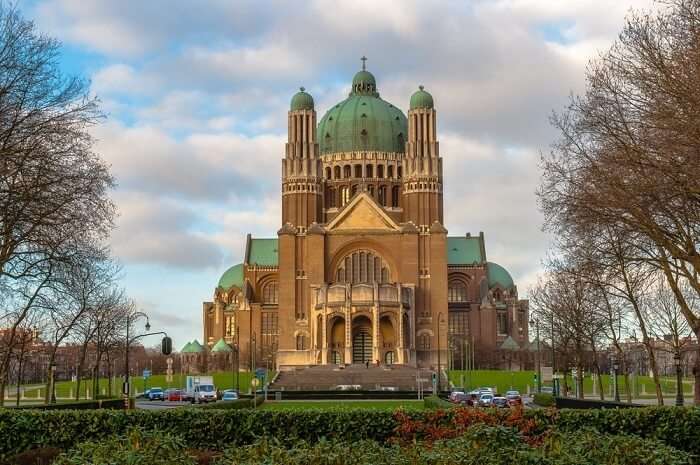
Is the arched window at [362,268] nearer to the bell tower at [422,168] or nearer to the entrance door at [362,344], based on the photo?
the entrance door at [362,344]

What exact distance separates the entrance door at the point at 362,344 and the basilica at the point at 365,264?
11 cm

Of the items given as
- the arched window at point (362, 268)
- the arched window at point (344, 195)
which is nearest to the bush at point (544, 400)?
the arched window at point (362, 268)

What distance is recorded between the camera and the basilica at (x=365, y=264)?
4181 inches

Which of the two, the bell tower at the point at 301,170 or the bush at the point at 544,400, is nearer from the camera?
the bush at the point at 544,400

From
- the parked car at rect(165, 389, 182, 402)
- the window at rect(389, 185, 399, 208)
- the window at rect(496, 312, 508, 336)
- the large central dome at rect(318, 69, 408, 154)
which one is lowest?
the parked car at rect(165, 389, 182, 402)

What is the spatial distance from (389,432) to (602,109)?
11.8 metres

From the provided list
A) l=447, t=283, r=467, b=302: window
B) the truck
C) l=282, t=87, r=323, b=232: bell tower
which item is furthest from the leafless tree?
l=447, t=283, r=467, b=302: window

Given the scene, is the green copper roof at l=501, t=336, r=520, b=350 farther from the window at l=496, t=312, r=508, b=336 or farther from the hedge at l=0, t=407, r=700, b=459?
the hedge at l=0, t=407, r=700, b=459

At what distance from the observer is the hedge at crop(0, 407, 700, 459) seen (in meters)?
23.7

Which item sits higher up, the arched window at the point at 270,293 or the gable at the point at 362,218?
the gable at the point at 362,218

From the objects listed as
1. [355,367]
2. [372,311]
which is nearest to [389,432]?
[355,367]

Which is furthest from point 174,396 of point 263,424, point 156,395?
point 263,424

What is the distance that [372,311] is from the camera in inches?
4102

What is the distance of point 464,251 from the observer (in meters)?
135
